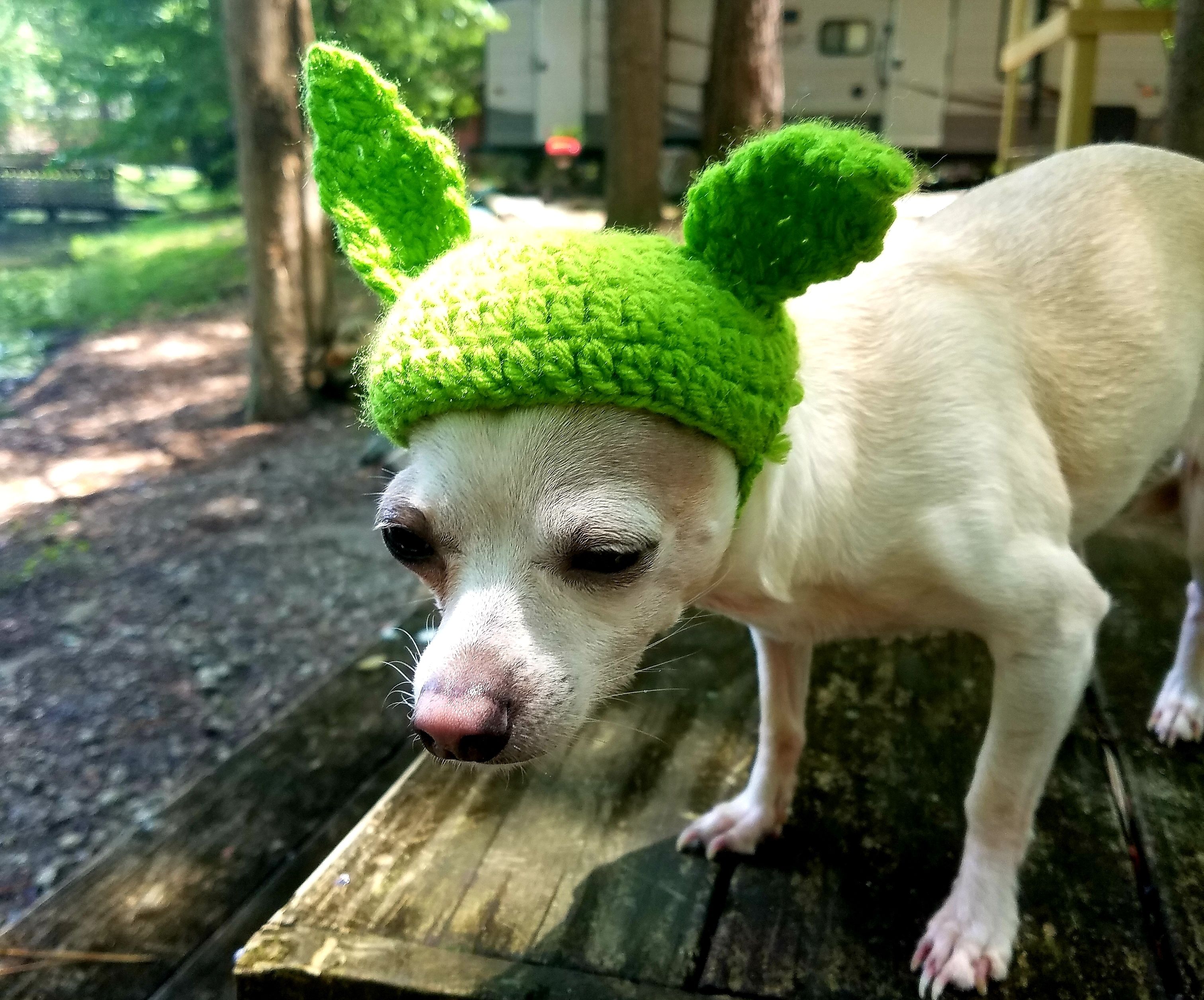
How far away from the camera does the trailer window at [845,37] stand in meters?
4.16

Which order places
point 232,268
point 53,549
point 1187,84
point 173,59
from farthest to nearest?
point 232,268 → point 173,59 → point 53,549 → point 1187,84

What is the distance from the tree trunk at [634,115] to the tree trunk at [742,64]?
2.51ft

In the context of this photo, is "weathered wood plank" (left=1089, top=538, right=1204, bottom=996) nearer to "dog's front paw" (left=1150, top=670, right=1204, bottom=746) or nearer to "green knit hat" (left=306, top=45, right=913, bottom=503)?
"dog's front paw" (left=1150, top=670, right=1204, bottom=746)

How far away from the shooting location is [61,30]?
301 cm

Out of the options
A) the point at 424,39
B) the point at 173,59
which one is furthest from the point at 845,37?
the point at 173,59

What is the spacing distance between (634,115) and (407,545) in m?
3.97

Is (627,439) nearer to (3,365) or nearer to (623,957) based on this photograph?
(623,957)

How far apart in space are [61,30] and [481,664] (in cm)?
312

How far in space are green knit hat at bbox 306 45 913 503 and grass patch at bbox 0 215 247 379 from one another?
2.81 metres

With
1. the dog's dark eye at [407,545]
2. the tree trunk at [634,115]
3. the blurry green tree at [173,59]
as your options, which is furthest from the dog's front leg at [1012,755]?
the tree trunk at [634,115]

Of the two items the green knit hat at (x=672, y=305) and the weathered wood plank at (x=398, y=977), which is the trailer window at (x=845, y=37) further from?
the weathered wood plank at (x=398, y=977)

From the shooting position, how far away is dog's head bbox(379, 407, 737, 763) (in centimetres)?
→ 97

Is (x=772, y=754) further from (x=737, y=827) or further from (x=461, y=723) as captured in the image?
(x=461, y=723)

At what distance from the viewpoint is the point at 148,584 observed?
3.37m
